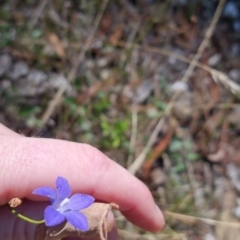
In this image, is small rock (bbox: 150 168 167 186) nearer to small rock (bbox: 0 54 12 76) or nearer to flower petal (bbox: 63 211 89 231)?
small rock (bbox: 0 54 12 76)

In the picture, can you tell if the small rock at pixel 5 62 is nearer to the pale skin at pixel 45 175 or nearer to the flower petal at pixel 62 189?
the pale skin at pixel 45 175

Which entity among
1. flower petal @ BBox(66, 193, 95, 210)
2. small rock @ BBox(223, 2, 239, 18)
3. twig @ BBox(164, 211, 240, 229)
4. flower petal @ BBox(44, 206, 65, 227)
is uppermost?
small rock @ BBox(223, 2, 239, 18)

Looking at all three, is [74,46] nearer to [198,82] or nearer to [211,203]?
[198,82]

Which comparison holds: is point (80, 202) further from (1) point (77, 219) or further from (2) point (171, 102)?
(2) point (171, 102)

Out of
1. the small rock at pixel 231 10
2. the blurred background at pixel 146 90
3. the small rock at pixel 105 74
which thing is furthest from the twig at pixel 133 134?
the small rock at pixel 231 10

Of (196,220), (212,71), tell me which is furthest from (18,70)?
(196,220)

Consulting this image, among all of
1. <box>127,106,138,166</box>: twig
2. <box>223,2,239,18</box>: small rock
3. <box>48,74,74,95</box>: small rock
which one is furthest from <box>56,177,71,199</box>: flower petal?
<box>223,2,239,18</box>: small rock

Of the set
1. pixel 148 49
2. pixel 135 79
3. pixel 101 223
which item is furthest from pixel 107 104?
pixel 101 223
